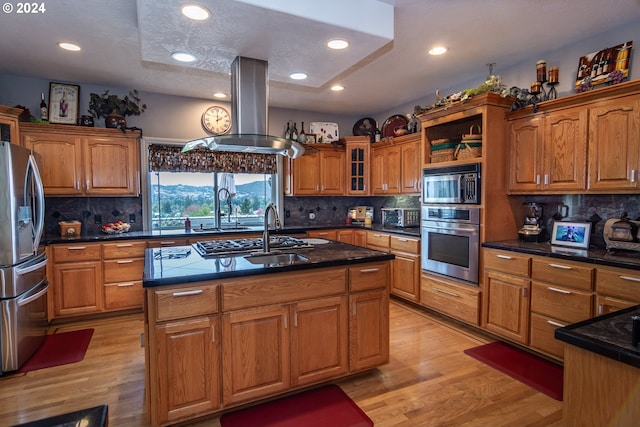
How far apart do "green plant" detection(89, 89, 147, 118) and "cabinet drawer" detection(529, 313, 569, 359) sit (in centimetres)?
484

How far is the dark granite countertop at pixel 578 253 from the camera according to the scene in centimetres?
240

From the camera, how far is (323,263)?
7.57ft

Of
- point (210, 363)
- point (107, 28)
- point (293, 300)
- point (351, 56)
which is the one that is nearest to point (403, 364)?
point (293, 300)

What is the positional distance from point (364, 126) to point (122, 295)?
13.9ft

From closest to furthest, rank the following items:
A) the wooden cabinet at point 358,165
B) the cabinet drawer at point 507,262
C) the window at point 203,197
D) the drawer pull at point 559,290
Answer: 1. the drawer pull at point 559,290
2. the cabinet drawer at point 507,262
3. the window at point 203,197
4. the wooden cabinet at point 358,165

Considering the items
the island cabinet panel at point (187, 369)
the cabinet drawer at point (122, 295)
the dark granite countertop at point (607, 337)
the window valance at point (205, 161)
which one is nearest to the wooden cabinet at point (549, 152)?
the dark granite countertop at point (607, 337)

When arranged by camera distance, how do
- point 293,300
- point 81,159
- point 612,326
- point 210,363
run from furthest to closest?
point 81,159 < point 293,300 < point 210,363 < point 612,326

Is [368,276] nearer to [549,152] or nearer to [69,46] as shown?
[549,152]

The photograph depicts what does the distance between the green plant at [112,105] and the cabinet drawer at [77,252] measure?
1.62m

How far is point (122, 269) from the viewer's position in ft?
13.0

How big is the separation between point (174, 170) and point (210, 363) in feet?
10.6

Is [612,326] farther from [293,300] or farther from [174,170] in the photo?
[174,170]

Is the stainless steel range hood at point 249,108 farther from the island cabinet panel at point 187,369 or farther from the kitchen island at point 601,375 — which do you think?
the kitchen island at point 601,375

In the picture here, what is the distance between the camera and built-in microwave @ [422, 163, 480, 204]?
11.1 feet
